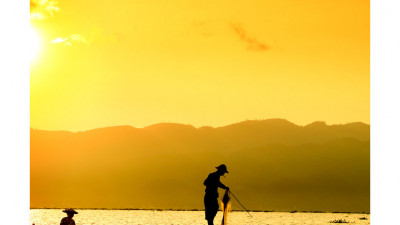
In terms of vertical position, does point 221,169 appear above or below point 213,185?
above

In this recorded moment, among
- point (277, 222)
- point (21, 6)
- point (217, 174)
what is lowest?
point (277, 222)

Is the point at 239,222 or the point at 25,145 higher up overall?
the point at 25,145

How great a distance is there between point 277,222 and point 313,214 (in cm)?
567

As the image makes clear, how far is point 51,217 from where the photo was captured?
94.1 ft

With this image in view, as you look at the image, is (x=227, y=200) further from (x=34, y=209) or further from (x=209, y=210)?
(x=34, y=209)

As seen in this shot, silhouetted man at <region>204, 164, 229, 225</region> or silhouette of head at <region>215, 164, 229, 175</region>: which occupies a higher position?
silhouette of head at <region>215, 164, 229, 175</region>

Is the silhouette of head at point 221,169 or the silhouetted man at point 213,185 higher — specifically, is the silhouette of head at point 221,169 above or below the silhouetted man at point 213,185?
above

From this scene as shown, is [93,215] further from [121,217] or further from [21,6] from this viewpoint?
[21,6]

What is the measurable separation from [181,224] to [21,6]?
912 cm

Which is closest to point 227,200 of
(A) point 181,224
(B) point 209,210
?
(B) point 209,210

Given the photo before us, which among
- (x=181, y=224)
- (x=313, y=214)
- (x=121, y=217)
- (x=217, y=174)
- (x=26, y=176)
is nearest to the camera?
(x=217, y=174)

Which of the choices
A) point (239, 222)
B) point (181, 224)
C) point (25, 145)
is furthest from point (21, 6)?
point (239, 222)

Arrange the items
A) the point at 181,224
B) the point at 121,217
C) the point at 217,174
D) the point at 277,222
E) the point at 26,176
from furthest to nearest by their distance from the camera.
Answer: the point at 121,217
the point at 277,222
the point at 181,224
the point at 26,176
the point at 217,174

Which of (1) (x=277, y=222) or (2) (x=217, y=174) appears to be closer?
(2) (x=217, y=174)
